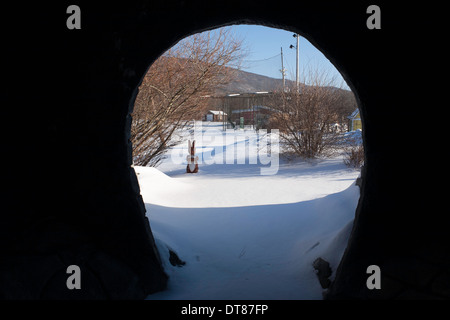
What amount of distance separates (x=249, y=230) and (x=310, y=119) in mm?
8101

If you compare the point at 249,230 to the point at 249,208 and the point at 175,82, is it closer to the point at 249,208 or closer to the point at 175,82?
the point at 249,208

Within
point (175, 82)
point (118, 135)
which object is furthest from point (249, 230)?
point (175, 82)

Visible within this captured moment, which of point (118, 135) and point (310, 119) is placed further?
point (310, 119)

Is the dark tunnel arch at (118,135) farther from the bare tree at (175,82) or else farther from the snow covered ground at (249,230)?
the bare tree at (175,82)

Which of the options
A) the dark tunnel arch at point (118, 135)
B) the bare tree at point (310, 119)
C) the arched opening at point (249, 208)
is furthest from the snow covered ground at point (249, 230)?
the bare tree at point (310, 119)

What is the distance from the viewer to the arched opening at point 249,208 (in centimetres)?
334

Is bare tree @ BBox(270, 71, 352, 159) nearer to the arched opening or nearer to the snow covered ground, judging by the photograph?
the arched opening

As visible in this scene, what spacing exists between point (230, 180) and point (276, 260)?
571 cm

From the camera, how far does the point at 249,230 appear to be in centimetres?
501

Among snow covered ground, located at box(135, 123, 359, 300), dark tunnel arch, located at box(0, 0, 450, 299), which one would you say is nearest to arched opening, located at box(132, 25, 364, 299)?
snow covered ground, located at box(135, 123, 359, 300)

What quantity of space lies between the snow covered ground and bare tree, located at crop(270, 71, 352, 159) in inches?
108

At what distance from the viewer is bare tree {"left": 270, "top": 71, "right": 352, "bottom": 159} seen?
12031mm

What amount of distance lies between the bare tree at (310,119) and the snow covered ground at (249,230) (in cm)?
274

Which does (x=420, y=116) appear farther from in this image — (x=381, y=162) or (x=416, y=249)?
(x=416, y=249)
